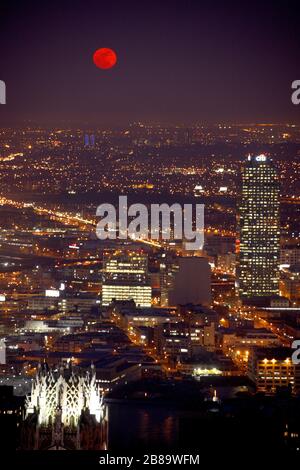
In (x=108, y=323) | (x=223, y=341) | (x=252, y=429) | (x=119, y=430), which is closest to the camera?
(x=252, y=429)

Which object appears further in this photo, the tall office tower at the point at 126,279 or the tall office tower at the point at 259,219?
the tall office tower at the point at 259,219

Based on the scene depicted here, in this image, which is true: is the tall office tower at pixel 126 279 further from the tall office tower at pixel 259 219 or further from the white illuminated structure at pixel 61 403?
the white illuminated structure at pixel 61 403

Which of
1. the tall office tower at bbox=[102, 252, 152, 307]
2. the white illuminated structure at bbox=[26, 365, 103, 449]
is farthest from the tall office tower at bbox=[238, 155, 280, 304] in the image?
the white illuminated structure at bbox=[26, 365, 103, 449]

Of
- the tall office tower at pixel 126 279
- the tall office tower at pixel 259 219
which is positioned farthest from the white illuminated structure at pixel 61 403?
the tall office tower at pixel 259 219

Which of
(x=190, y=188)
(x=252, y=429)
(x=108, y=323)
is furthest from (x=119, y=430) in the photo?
(x=190, y=188)
